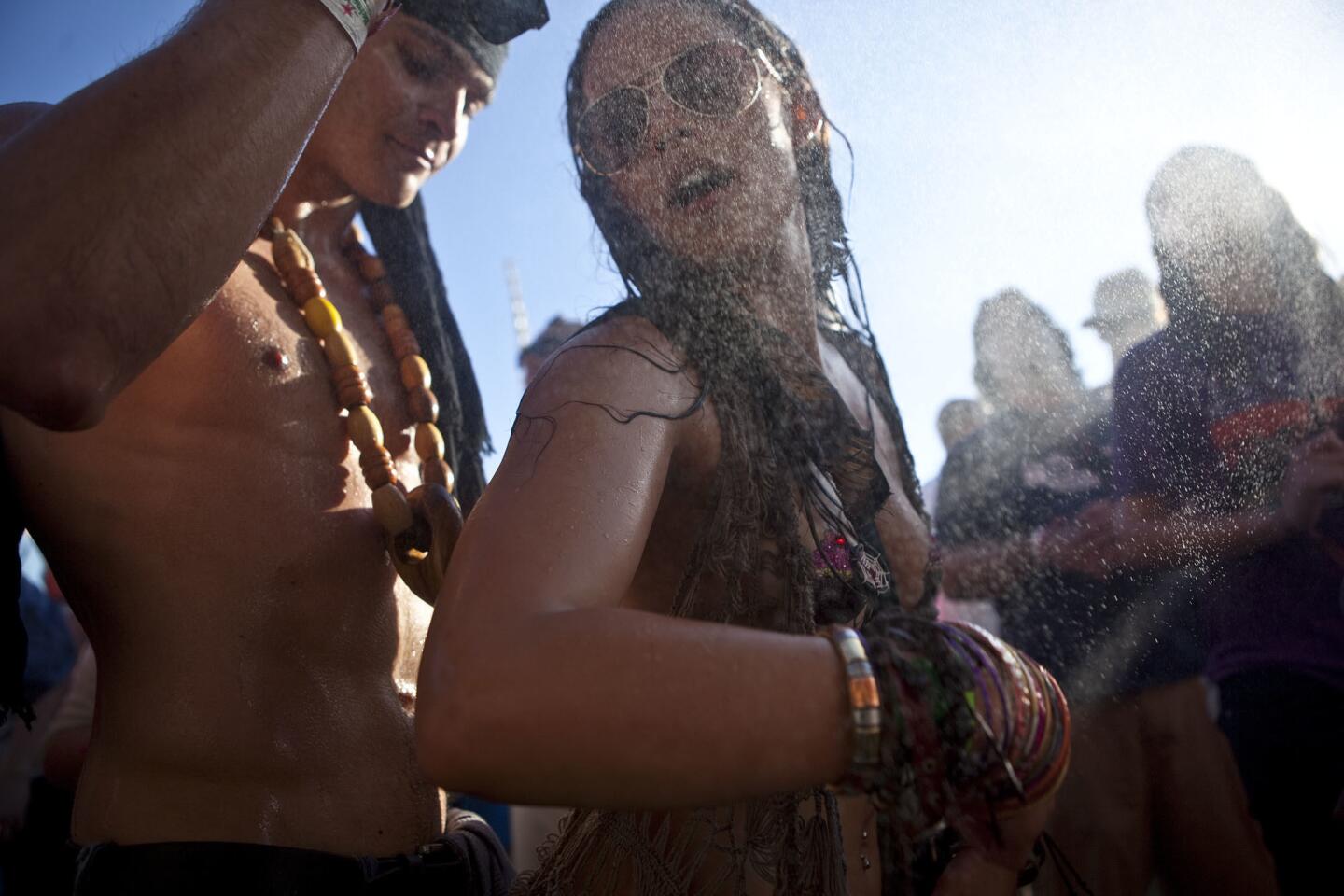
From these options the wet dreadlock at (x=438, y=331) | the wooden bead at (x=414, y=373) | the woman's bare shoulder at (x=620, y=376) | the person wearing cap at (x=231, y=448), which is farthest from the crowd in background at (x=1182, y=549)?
the wet dreadlock at (x=438, y=331)

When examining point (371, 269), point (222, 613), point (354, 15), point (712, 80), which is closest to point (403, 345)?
point (371, 269)

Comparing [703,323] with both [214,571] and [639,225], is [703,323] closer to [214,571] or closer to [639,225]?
[639,225]

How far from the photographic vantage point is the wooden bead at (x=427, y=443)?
206cm

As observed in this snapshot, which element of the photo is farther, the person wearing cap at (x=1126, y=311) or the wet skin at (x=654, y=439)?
the person wearing cap at (x=1126, y=311)

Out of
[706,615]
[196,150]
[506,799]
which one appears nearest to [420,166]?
[196,150]

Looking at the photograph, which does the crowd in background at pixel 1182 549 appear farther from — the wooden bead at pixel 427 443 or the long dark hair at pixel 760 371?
the wooden bead at pixel 427 443

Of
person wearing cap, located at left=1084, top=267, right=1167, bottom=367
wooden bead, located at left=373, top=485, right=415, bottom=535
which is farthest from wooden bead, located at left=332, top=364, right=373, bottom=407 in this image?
person wearing cap, located at left=1084, top=267, right=1167, bottom=367

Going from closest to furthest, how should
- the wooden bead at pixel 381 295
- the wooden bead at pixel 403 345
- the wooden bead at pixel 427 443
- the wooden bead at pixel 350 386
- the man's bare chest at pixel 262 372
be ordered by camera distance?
the man's bare chest at pixel 262 372
the wooden bead at pixel 350 386
the wooden bead at pixel 427 443
the wooden bead at pixel 403 345
the wooden bead at pixel 381 295

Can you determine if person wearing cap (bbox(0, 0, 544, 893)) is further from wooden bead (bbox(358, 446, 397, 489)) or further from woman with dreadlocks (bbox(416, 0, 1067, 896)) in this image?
woman with dreadlocks (bbox(416, 0, 1067, 896))

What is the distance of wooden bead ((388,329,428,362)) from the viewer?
2180 millimetres

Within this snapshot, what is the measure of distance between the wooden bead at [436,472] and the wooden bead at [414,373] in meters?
0.19

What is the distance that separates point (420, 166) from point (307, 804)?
146cm

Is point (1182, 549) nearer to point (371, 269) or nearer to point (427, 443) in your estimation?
point (427, 443)

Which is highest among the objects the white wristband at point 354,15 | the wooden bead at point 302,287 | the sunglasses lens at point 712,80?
the sunglasses lens at point 712,80
